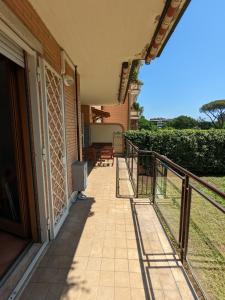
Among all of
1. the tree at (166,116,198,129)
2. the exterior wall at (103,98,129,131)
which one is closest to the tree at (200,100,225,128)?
the tree at (166,116,198,129)

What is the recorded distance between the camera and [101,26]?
2.57m

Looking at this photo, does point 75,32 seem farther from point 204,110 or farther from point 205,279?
point 204,110

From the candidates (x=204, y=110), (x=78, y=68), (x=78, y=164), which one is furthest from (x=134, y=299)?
(x=204, y=110)

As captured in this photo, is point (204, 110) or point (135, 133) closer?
point (135, 133)

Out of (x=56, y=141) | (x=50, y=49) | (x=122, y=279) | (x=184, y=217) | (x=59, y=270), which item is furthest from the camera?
(x=56, y=141)

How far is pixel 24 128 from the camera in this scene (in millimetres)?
2361

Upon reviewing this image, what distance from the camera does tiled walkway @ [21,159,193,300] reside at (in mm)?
1902

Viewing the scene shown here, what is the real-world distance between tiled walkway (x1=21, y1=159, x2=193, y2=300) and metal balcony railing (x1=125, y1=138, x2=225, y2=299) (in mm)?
168

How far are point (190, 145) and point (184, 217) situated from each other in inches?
332

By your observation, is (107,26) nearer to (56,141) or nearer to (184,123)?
(56,141)

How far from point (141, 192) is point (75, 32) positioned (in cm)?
350

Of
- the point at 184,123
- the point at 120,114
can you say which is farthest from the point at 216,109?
the point at 120,114

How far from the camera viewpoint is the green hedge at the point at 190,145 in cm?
1006

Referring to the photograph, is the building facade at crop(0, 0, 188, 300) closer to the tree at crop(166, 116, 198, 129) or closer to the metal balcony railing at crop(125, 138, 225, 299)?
A: the metal balcony railing at crop(125, 138, 225, 299)
